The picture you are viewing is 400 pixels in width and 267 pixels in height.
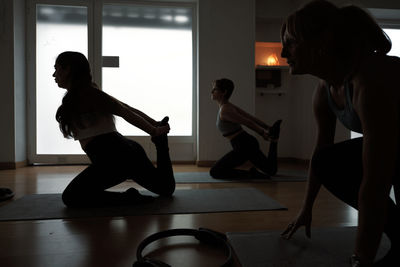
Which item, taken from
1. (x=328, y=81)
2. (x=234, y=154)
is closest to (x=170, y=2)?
(x=234, y=154)

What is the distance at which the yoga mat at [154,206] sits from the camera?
1604 mm

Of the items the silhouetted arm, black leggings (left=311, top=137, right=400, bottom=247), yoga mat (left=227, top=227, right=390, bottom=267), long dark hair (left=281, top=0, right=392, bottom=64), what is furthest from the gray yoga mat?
long dark hair (left=281, top=0, right=392, bottom=64)

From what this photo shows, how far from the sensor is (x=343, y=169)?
36.2 inches

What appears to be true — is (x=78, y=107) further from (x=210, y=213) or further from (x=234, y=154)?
(x=234, y=154)

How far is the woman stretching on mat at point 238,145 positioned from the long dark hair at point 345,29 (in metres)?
2.06

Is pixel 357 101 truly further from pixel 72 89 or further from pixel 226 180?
pixel 226 180

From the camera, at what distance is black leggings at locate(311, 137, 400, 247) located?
0.90m

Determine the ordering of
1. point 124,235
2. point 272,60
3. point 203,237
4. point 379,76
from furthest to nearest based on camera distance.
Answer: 1. point 272,60
2. point 124,235
3. point 203,237
4. point 379,76

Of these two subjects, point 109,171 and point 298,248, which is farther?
point 109,171

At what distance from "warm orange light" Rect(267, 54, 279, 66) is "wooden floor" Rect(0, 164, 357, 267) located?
255 centimetres

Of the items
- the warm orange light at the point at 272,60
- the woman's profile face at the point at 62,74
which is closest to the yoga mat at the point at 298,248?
the woman's profile face at the point at 62,74

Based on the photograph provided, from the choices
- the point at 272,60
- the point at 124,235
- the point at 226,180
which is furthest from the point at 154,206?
A: the point at 272,60

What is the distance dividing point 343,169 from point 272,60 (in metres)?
3.49

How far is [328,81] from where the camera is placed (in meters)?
0.83
